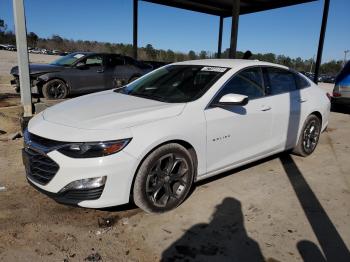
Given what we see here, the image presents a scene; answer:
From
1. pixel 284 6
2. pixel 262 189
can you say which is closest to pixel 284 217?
pixel 262 189

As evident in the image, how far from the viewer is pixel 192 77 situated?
4.16 m

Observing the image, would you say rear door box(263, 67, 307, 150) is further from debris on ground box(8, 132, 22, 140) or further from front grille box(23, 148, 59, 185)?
debris on ground box(8, 132, 22, 140)

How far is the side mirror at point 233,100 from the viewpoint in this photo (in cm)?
358

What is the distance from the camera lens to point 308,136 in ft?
17.7

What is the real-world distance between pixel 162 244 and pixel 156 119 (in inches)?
46.0

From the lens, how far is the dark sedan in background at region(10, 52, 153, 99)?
883cm

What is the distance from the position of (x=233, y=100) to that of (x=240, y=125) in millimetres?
484

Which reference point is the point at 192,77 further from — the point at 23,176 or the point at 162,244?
the point at 23,176

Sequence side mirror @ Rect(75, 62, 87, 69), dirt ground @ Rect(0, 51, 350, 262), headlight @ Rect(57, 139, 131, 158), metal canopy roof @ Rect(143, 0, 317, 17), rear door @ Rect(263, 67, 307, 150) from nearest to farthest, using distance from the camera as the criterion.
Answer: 1. dirt ground @ Rect(0, 51, 350, 262)
2. headlight @ Rect(57, 139, 131, 158)
3. rear door @ Rect(263, 67, 307, 150)
4. side mirror @ Rect(75, 62, 87, 69)
5. metal canopy roof @ Rect(143, 0, 317, 17)

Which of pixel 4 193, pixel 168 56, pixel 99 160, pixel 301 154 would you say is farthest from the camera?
pixel 168 56

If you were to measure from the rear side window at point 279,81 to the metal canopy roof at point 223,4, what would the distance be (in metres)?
8.68

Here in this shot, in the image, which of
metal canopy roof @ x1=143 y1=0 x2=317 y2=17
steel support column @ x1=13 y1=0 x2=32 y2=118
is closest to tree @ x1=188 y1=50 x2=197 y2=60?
metal canopy roof @ x1=143 y1=0 x2=317 y2=17

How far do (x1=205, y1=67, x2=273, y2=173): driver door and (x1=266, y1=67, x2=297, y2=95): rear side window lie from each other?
20cm

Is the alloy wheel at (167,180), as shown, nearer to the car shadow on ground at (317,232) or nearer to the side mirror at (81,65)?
the car shadow on ground at (317,232)
